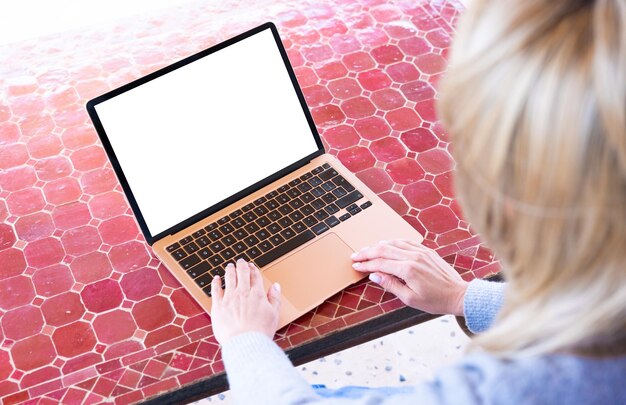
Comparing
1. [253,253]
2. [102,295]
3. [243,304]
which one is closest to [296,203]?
[253,253]

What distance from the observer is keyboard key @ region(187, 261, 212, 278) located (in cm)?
115

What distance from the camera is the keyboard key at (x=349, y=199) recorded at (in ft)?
4.13

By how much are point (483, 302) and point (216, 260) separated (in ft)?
1.36

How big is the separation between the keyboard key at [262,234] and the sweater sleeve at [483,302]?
326mm

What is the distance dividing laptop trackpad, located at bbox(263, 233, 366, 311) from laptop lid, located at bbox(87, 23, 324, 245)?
0.51 ft

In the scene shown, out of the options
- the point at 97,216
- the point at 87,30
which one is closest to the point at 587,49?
the point at 97,216

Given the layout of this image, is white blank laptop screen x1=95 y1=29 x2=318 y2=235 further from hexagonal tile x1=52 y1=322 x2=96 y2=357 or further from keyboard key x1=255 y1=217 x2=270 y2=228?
hexagonal tile x1=52 y1=322 x2=96 y2=357

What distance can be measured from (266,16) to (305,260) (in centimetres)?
70

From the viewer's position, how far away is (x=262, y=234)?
1.20 m

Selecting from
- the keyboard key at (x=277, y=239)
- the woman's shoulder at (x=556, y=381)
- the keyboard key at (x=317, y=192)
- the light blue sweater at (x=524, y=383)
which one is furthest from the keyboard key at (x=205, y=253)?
the woman's shoulder at (x=556, y=381)

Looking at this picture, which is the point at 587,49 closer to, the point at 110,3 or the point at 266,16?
the point at 266,16

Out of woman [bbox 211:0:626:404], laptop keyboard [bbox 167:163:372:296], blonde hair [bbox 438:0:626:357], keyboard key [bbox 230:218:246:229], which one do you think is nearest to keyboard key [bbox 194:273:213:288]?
laptop keyboard [bbox 167:163:372:296]

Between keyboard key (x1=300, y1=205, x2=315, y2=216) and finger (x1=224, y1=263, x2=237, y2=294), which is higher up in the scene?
keyboard key (x1=300, y1=205, x2=315, y2=216)

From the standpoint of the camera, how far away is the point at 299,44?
1.59m
